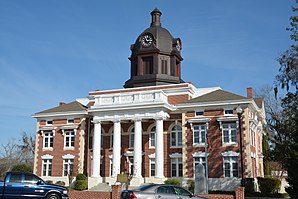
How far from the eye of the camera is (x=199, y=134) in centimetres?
4091

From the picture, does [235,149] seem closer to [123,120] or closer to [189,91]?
[189,91]

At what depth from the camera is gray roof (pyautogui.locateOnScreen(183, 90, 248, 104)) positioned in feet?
132

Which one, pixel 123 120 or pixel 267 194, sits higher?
pixel 123 120

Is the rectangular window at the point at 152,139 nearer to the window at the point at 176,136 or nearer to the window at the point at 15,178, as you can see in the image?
the window at the point at 176,136

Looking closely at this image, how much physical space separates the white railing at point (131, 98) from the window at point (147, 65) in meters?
6.62

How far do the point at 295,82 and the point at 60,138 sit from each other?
91.8 feet

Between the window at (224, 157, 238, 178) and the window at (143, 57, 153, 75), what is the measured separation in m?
15.7

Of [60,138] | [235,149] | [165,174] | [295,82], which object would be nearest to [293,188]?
[295,82]

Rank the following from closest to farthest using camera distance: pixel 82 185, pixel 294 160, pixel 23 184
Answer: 1. pixel 23 184
2. pixel 294 160
3. pixel 82 185

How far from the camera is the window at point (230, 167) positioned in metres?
38.7

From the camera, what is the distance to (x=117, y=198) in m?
24.9

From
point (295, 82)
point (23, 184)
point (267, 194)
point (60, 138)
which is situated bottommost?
point (267, 194)

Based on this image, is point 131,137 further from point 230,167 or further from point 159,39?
point 159,39

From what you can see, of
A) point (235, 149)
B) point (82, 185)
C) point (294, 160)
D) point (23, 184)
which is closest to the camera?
Answer: point (23, 184)
